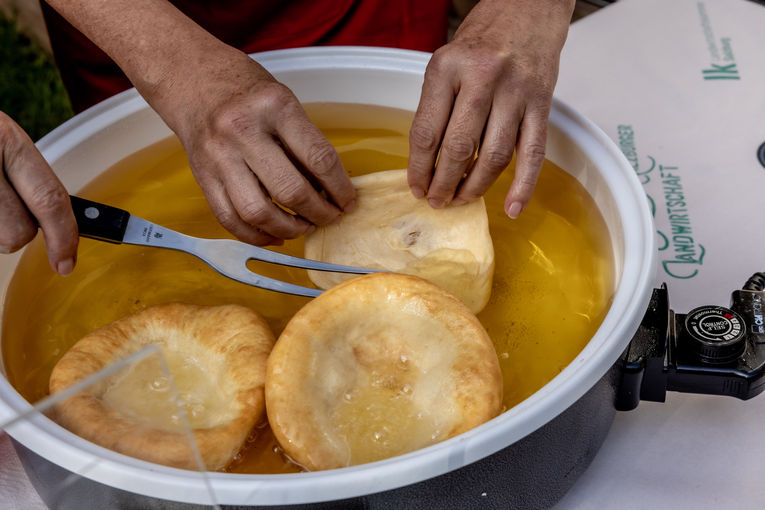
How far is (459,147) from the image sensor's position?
827 millimetres

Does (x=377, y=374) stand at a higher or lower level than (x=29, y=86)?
higher

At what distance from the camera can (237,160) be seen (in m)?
0.81

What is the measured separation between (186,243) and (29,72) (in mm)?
1694

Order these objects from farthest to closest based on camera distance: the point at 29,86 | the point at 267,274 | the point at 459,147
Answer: the point at 29,86 → the point at 267,274 → the point at 459,147

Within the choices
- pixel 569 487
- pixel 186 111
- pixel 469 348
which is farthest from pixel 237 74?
pixel 569 487

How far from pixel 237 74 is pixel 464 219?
291 millimetres

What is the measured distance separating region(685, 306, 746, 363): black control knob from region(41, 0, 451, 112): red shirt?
77 cm

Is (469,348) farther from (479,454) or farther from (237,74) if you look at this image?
(237,74)

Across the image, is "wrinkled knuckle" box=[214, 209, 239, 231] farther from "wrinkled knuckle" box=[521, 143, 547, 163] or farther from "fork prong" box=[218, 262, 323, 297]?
"wrinkled knuckle" box=[521, 143, 547, 163]

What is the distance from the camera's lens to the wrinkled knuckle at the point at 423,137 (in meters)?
0.83

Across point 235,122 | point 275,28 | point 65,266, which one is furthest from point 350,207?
point 275,28

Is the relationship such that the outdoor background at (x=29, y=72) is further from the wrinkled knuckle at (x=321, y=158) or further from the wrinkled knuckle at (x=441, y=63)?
the wrinkled knuckle at (x=321, y=158)

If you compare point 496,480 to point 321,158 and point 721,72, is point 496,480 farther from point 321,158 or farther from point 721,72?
point 721,72

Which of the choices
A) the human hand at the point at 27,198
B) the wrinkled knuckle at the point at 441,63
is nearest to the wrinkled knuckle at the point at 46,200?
the human hand at the point at 27,198
